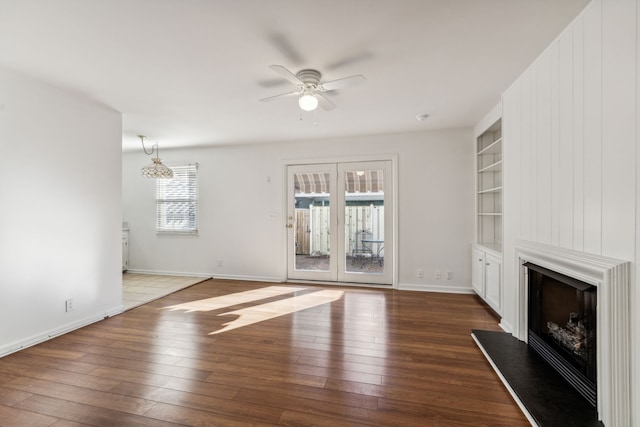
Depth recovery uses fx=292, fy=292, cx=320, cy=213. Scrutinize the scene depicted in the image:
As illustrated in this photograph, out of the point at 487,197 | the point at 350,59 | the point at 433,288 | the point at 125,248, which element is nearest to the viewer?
the point at 350,59

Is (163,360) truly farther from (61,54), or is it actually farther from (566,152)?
(566,152)

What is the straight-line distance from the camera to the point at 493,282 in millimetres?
3494

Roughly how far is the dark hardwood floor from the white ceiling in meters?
2.50

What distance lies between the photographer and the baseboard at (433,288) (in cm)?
445

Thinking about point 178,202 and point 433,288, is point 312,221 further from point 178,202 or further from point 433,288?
point 178,202

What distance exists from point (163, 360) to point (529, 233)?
11.0ft

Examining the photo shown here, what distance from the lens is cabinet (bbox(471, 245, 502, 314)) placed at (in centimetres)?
333

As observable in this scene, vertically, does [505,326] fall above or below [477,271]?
below

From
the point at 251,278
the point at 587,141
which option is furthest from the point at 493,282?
the point at 251,278

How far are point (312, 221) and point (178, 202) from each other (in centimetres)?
277

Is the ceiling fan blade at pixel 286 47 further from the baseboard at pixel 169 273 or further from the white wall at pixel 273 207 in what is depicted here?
the baseboard at pixel 169 273

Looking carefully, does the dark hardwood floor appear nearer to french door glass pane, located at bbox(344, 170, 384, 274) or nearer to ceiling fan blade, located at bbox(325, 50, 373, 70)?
french door glass pane, located at bbox(344, 170, 384, 274)

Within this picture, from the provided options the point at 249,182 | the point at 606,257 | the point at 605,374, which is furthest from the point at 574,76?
the point at 249,182

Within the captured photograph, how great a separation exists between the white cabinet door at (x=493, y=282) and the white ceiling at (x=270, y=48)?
6.11 ft
